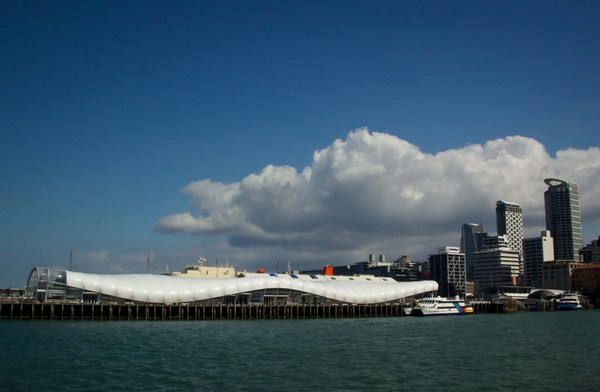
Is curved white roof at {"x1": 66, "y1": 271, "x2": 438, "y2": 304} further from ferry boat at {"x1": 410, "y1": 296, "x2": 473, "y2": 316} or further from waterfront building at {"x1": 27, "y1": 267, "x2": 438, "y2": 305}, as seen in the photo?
ferry boat at {"x1": 410, "y1": 296, "x2": 473, "y2": 316}

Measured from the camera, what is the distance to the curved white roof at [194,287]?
92.8 m

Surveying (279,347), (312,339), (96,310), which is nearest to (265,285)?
(96,310)

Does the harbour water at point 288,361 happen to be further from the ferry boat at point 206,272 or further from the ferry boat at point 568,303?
the ferry boat at point 568,303

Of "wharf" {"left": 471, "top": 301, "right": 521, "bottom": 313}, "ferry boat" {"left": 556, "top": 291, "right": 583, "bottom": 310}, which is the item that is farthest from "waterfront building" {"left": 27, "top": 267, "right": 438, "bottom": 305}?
"ferry boat" {"left": 556, "top": 291, "right": 583, "bottom": 310}

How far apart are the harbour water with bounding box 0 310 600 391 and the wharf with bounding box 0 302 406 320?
1871cm

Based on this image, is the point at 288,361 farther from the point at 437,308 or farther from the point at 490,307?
the point at 490,307

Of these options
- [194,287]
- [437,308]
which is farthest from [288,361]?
[437,308]

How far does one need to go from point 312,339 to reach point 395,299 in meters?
74.3

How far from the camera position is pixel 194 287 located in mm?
101062

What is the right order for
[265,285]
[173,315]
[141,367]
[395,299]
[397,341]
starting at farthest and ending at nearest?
[395,299]
[265,285]
[173,315]
[397,341]
[141,367]

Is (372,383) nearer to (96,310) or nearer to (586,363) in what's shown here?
(586,363)

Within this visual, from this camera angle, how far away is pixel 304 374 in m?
38.6

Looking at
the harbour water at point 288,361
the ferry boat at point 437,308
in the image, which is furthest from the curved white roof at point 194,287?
the harbour water at point 288,361

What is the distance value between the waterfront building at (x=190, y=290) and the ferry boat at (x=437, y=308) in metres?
9.60
